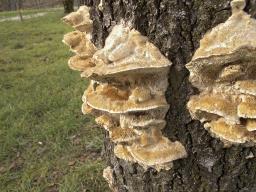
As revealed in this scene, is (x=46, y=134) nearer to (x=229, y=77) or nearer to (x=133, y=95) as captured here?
(x=133, y=95)

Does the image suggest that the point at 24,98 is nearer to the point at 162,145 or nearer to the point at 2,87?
the point at 2,87

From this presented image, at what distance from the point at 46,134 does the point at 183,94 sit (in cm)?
334

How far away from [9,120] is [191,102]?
4.06 m

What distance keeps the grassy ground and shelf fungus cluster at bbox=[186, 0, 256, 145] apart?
2.47 m

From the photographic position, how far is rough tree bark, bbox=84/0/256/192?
1.56m

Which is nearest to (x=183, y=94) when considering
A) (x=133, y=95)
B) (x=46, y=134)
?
(x=133, y=95)

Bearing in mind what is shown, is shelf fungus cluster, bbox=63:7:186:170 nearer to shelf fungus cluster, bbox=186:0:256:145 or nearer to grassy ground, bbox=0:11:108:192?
shelf fungus cluster, bbox=186:0:256:145

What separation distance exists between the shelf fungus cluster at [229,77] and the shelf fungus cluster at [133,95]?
0.15 metres

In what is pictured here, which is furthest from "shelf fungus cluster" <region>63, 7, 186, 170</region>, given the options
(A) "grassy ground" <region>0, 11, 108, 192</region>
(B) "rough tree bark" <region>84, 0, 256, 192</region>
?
(A) "grassy ground" <region>0, 11, 108, 192</region>

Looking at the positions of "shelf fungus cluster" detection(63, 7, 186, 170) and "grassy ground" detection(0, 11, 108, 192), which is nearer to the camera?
"shelf fungus cluster" detection(63, 7, 186, 170)

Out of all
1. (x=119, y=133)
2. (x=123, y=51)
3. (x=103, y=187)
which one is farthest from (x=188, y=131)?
(x=103, y=187)

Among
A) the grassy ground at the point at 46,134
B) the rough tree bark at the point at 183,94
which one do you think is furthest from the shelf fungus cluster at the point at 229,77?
the grassy ground at the point at 46,134

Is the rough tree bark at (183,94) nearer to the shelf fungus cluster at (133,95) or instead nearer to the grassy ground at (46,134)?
the shelf fungus cluster at (133,95)

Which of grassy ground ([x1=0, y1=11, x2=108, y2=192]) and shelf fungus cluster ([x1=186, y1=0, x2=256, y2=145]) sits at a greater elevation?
shelf fungus cluster ([x1=186, y1=0, x2=256, y2=145])
